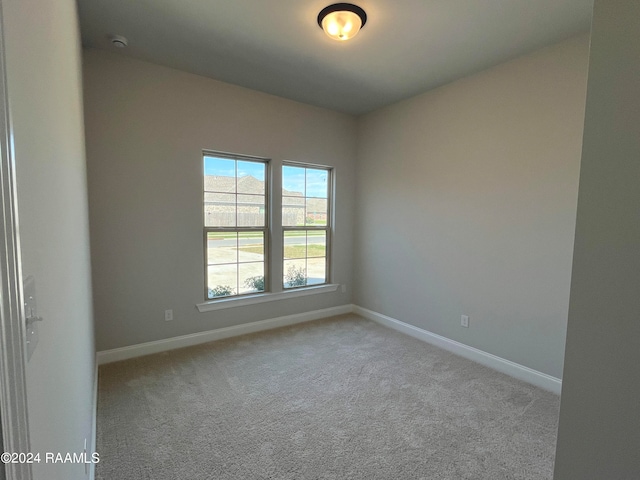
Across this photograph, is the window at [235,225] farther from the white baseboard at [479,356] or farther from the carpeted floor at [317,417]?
the white baseboard at [479,356]

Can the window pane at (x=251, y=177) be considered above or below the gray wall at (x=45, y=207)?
above

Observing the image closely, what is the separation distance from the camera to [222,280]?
12.0 ft

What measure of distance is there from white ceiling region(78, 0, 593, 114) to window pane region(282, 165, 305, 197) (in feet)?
3.41

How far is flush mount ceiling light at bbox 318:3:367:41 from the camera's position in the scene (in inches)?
83.0

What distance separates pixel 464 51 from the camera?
2.69 metres

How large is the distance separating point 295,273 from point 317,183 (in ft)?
4.21

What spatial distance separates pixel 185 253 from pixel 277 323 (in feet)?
4.74

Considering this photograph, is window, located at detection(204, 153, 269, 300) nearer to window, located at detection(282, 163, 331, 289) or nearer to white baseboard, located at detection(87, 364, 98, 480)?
window, located at detection(282, 163, 331, 289)

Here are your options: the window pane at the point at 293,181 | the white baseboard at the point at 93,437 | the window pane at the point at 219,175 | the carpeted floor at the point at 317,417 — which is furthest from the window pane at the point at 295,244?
the white baseboard at the point at 93,437

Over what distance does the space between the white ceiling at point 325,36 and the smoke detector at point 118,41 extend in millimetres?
48

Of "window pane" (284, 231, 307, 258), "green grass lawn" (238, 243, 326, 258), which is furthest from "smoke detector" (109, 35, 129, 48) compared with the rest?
"window pane" (284, 231, 307, 258)

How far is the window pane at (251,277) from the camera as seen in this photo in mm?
3797

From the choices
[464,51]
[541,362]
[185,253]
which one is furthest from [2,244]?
[541,362]

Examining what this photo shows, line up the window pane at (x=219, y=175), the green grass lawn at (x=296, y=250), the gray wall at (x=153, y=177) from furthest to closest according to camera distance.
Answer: the green grass lawn at (x=296, y=250) → the window pane at (x=219, y=175) → the gray wall at (x=153, y=177)
